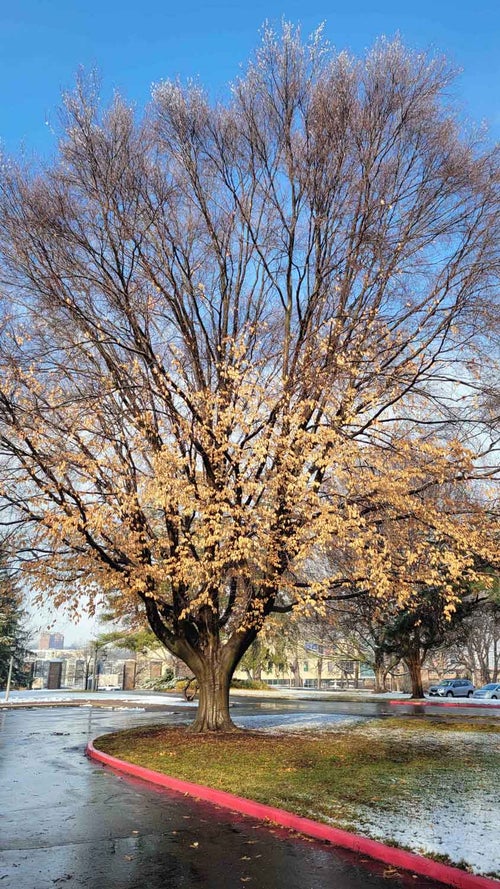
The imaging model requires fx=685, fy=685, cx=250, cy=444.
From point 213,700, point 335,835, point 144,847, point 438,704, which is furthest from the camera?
point 438,704

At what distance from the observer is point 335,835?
23.9 feet

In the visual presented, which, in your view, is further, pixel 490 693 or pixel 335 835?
pixel 490 693

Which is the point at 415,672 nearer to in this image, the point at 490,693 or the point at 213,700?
the point at 490,693

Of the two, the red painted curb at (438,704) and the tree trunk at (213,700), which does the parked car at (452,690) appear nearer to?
the red painted curb at (438,704)

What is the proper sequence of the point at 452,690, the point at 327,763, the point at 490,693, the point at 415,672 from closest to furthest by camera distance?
the point at 327,763
the point at 415,672
the point at 490,693
the point at 452,690

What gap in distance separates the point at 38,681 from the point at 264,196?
5300 cm

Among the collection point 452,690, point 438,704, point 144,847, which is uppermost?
point 144,847

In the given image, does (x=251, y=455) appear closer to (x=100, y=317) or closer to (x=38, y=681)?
(x=100, y=317)

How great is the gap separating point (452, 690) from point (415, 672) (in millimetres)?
8396

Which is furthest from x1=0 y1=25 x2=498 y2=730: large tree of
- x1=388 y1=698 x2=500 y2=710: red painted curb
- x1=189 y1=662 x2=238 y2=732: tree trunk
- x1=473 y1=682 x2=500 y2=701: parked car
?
x1=473 y1=682 x2=500 y2=701: parked car

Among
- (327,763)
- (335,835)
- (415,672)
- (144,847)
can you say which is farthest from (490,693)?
(144,847)

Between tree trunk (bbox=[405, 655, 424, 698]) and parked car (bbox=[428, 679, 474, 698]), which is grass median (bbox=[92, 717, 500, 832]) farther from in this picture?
parked car (bbox=[428, 679, 474, 698])

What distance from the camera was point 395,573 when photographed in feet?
52.6

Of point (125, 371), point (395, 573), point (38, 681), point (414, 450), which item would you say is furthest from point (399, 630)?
point (38, 681)
